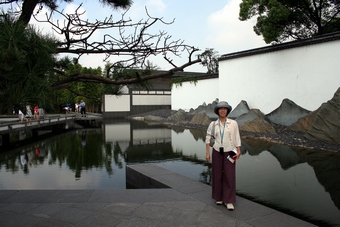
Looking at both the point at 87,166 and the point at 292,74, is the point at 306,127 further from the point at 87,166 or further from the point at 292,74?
the point at 87,166

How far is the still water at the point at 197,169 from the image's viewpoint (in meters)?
4.62

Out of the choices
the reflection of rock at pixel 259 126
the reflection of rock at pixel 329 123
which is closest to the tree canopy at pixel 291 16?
the reflection of rock at pixel 259 126

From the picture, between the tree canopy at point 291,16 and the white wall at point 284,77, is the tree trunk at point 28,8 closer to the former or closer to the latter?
the white wall at point 284,77

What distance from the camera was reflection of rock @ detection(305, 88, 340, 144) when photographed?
8617 mm

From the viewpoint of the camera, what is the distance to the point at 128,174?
5.91 metres

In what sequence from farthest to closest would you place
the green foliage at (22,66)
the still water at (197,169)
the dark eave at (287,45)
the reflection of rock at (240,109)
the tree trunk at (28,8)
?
the reflection of rock at (240,109) < the dark eave at (287,45) < the still water at (197,169) < the tree trunk at (28,8) < the green foliage at (22,66)

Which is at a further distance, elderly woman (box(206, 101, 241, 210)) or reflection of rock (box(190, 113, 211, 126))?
reflection of rock (box(190, 113, 211, 126))

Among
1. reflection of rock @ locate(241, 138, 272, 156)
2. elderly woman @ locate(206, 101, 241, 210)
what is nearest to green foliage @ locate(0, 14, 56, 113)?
elderly woman @ locate(206, 101, 241, 210)

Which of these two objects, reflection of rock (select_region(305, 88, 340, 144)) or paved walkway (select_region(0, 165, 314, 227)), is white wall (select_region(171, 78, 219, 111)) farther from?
paved walkway (select_region(0, 165, 314, 227))

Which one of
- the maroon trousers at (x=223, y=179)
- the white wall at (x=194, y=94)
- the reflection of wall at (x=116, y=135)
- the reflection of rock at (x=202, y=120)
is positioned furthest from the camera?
the white wall at (x=194, y=94)

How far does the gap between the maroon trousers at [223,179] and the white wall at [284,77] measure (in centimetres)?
929

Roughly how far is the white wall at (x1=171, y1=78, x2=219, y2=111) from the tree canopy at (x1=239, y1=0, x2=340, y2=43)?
214 inches

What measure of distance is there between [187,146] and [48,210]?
7.04m

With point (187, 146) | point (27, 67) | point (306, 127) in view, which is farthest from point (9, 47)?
point (306, 127)
